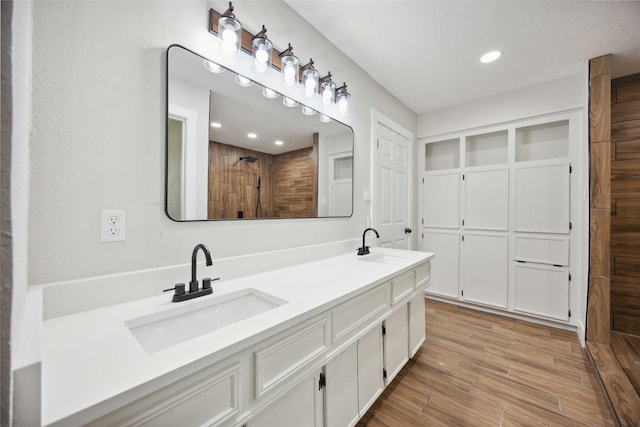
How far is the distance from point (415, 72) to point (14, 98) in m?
2.85

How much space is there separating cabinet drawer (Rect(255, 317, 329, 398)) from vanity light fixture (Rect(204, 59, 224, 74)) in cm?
128

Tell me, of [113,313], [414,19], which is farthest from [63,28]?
[414,19]

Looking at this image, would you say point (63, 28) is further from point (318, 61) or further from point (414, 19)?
point (414, 19)

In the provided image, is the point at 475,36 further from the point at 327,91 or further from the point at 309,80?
the point at 309,80

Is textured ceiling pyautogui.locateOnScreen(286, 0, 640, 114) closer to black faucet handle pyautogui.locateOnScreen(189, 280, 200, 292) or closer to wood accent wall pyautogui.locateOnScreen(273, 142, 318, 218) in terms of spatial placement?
wood accent wall pyautogui.locateOnScreen(273, 142, 318, 218)

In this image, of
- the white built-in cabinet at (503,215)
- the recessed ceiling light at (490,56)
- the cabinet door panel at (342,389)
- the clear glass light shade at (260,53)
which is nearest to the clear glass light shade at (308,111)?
the clear glass light shade at (260,53)

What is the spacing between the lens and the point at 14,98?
32 centimetres

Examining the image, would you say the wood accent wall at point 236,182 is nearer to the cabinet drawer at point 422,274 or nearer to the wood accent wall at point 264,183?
the wood accent wall at point 264,183

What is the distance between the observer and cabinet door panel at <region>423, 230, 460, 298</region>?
10.8ft

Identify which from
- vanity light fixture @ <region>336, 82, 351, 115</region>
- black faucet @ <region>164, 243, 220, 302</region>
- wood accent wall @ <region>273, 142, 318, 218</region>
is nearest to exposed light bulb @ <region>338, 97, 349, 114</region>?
vanity light fixture @ <region>336, 82, 351, 115</region>

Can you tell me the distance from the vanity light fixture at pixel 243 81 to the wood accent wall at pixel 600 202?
283cm

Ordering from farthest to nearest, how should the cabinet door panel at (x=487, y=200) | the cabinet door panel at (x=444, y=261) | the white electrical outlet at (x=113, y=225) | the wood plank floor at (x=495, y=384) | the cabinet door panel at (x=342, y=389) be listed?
the cabinet door panel at (x=444, y=261) → the cabinet door panel at (x=487, y=200) → the wood plank floor at (x=495, y=384) → the cabinet door panel at (x=342, y=389) → the white electrical outlet at (x=113, y=225)

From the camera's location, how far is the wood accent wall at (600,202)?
2107 millimetres

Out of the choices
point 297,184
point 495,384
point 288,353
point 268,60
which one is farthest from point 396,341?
point 268,60
